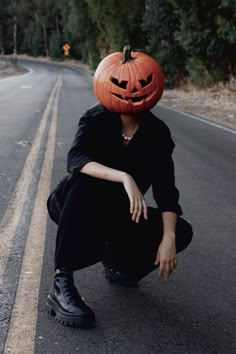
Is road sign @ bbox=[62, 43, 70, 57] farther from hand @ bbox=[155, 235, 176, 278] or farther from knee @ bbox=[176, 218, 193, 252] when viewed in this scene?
hand @ bbox=[155, 235, 176, 278]

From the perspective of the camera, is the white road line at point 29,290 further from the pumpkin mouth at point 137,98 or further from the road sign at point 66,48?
the road sign at point 66,48

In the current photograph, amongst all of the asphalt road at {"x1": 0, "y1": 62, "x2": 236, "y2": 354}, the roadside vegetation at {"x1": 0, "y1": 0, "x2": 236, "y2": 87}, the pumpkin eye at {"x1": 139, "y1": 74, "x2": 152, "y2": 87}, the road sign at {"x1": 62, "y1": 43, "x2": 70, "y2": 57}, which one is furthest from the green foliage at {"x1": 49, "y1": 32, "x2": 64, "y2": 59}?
the pumpkin eye at {"x1": 139, "y1": 74, "x2": 152, "y2": 87}

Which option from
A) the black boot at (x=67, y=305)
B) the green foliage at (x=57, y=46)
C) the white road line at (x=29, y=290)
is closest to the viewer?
the white road line at (x=29, y=290)

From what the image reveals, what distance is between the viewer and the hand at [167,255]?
3.22 m

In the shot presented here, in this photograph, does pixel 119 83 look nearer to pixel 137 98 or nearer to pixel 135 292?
pixel 137 98

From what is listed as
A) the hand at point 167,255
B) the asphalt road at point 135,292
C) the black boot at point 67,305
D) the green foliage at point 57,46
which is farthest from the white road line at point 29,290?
the green foliage at point 57,46

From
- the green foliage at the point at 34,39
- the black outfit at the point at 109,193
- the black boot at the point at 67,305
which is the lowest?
the green foliage at the point at 34,39

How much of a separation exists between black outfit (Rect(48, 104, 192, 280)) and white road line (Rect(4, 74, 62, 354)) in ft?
0.96

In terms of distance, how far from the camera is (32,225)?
16.6 ft

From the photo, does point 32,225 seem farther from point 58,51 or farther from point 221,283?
point 58,51

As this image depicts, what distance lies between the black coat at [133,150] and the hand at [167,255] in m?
0.15

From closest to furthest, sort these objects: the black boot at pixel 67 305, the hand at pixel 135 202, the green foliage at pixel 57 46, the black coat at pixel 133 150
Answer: the hand at pixel 135 202, the black boot at pixel 67 305, the black coat at pixel 133 150, the green foliage at pixel 57 46

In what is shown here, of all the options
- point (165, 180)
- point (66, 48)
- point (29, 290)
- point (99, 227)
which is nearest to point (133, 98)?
point (165, 180)

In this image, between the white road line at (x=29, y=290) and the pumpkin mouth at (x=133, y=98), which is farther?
the pumpkin mouth at (x=133, y=98)
